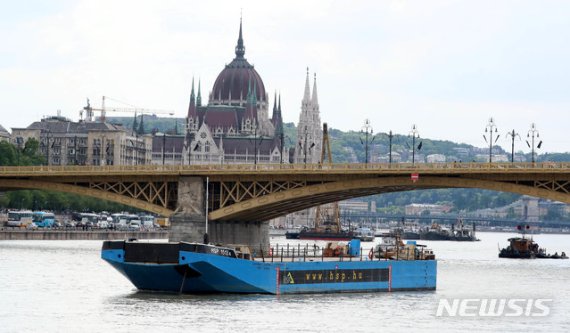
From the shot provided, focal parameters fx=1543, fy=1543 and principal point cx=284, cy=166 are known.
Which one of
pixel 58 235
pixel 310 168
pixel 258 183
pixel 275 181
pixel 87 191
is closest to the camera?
pixel 310 168

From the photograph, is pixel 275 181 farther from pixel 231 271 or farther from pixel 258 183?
pixel 231 271

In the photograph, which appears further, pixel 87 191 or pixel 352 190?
pixel 87 191

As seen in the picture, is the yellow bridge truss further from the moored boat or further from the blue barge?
the blue barge

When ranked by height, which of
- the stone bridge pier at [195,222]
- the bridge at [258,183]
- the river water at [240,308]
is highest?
the bridge at [258,183]

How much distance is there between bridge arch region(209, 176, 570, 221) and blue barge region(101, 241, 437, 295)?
30552 mm

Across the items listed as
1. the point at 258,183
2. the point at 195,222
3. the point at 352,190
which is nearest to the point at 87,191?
the point at 195,222

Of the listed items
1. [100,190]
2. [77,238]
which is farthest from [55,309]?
[77,238]

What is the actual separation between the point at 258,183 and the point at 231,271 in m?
47.6

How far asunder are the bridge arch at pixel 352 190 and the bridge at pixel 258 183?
8 cm

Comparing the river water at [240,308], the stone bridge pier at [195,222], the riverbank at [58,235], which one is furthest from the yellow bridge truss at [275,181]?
the riverbank at [58,235]

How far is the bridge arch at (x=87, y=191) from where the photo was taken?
136 meters

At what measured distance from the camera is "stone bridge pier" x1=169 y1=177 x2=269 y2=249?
132 meters

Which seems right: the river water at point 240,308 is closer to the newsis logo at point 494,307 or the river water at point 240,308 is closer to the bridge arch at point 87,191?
the newsis logo at point 494,307

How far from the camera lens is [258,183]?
132375 mm
